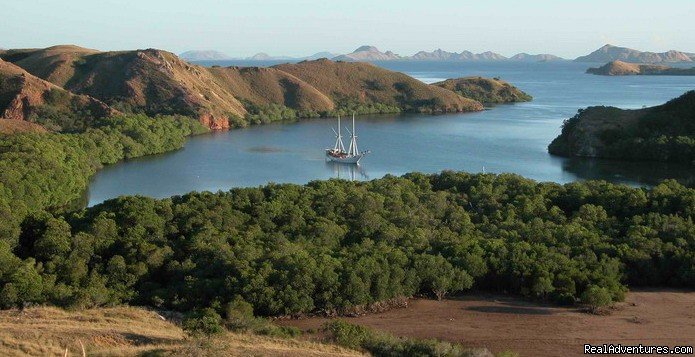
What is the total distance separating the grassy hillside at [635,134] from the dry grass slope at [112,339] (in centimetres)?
5123

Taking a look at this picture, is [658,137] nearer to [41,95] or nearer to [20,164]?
[20,164]

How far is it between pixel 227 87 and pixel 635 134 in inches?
2238

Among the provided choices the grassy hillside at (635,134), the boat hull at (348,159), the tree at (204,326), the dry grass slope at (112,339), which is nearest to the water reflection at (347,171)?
the boat hull at (348,159)

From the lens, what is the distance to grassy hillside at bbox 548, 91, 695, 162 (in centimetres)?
6706

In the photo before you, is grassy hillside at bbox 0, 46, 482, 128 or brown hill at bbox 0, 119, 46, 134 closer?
brown hill at bbox 0, 119, 46, 134

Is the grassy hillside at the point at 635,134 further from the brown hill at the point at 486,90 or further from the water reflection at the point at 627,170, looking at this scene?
the brown hill at the point at 486,90

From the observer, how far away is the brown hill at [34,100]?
8094 cm

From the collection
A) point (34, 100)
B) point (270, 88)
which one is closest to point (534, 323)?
point (34, 100)

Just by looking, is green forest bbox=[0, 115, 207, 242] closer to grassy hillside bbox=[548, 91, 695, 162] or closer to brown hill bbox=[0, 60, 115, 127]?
brown hill bbox=[0, 60, 115, 127]

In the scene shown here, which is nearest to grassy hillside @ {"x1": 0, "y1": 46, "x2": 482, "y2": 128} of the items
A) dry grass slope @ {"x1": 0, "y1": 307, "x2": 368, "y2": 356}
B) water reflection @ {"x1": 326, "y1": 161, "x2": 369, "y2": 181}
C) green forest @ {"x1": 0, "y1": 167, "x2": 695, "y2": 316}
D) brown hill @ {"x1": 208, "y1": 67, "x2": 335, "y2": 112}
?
brown hill @ {"x1": 208, "y1": 67, "x2": 335, "y2": 112}

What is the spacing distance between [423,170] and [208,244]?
31.4 meters

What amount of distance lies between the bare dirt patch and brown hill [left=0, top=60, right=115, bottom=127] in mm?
59604

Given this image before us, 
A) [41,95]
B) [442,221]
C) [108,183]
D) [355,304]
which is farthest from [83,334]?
[41,95]

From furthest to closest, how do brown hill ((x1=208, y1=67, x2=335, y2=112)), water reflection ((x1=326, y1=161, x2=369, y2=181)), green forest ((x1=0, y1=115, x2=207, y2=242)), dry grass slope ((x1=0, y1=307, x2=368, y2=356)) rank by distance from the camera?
brown hill ((x1=208, y1=67, x2=335, y2=112)) → water reflection ((x1=326, y1=161, x2=369, y2=181)) → green forest ((x1=0, y1=115, x2=207, y2=242)) → dry grass slope ((x1=0, y1=307, x2=368, y2=356))
